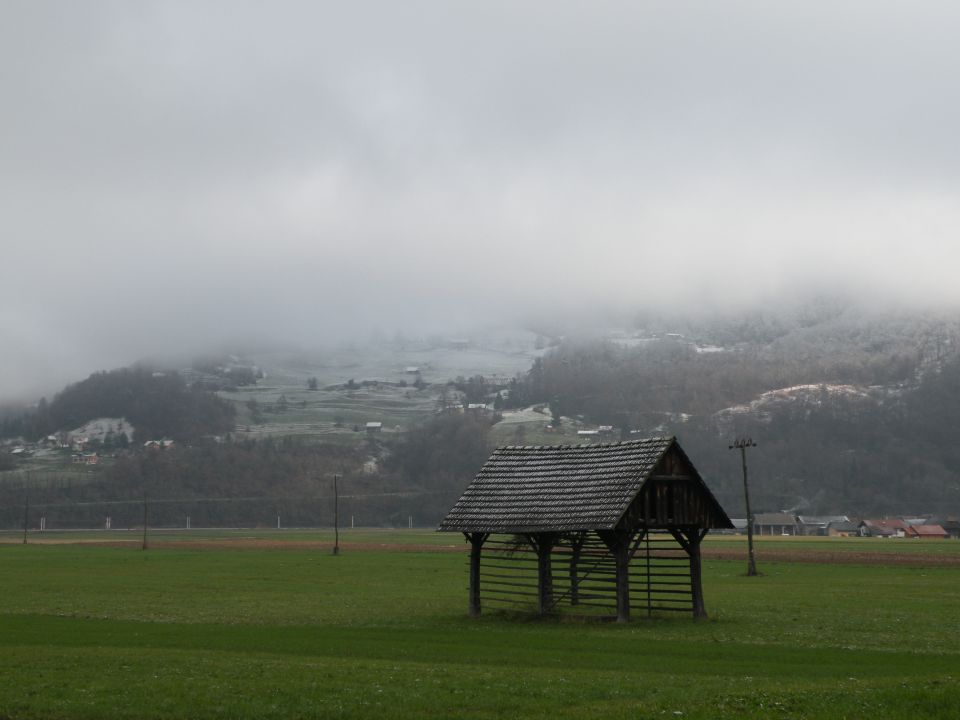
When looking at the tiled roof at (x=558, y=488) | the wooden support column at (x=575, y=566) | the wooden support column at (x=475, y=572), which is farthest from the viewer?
the wooden support column at (x=575, y=566)

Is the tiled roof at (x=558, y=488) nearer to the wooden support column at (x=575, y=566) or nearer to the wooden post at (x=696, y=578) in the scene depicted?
the wooden post at (x=696, y=578)

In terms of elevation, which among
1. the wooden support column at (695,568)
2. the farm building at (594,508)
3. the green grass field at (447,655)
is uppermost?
the farm building at (594,508)

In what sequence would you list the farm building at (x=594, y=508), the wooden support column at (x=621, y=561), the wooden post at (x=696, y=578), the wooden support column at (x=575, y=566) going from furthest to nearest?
the wooden support column at (x=575, y=566)
the wooden post at (x=696, y=578)
the wooden support column at (x=621, y=561)
the farm building at (x=594, y=508)

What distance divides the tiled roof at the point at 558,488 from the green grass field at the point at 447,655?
386 centimetres

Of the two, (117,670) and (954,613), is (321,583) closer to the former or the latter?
(954,613)

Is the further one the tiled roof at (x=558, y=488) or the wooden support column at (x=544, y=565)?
the wooden support column at (x=544, y=565)

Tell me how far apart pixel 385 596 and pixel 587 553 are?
13607mm

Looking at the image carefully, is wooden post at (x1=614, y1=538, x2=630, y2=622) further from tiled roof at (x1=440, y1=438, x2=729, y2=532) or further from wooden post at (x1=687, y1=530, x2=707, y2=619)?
wooden post at (x1=687, y1=530, x2=707, y2=619)

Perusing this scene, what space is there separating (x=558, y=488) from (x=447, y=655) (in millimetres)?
14296

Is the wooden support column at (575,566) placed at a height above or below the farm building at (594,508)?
below

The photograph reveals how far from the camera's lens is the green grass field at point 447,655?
21828mm

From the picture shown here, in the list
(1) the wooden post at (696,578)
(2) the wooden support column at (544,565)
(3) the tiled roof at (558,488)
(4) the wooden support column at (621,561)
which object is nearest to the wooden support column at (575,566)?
(2) the wooden support column at (544,565)

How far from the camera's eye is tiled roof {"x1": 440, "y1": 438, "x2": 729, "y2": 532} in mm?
42531

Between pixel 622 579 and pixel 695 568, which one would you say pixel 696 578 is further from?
pixel 622 579
